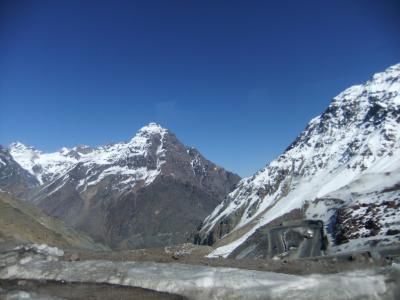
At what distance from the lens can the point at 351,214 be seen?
6469 cm

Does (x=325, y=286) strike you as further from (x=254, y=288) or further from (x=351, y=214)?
(x=351, y=214)

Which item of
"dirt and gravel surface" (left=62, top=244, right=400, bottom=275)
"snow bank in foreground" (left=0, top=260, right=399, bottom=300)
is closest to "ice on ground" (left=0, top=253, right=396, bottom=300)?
"snow bank in foreground" (left=0, top=260, right=399, bottom=300)

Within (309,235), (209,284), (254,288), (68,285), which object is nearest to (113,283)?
(68,285)

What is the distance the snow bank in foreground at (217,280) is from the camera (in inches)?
690

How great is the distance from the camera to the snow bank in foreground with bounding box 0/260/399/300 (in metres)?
17.5

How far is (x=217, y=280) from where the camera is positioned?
19016 millimetres

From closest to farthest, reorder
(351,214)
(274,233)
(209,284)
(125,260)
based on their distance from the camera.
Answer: (209,284) → (125,260) → (351,214) → (274,233)

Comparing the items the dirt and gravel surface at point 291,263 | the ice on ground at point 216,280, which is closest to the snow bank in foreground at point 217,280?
the ice on ground at point 216,280

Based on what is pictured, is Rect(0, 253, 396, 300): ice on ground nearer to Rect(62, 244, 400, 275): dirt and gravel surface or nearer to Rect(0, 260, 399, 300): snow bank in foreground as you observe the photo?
Rect(0, 260, 399, 300): snow bank in foreground

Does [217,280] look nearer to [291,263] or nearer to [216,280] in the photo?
[216,280]

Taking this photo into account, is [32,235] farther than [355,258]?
Yes

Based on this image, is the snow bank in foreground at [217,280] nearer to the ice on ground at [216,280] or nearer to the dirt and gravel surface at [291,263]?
the ice on ground at [216,280]

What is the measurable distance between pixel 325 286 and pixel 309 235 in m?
55.5

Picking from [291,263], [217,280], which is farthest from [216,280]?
[291,263]
